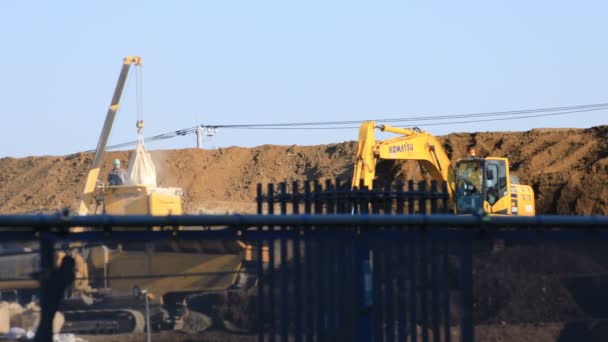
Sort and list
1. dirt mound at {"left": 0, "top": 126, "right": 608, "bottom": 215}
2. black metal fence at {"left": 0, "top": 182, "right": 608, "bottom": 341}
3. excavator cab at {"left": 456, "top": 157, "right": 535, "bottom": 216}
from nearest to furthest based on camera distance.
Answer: black metal fence at {"left": 0, "top": 182, "right": 608, "bottom": 341}, excavator cab at {"left": 456, "top": 157, "right": 535, "bottom": 216}, dirt mound at {"left": 0, "top": 126, "right": 608, "bottom": 215}

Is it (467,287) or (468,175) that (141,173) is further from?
(467,287)

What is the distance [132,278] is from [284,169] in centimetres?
4870

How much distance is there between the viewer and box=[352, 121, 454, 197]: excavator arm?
26.5m

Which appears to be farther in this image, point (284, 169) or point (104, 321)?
point (284, 169)

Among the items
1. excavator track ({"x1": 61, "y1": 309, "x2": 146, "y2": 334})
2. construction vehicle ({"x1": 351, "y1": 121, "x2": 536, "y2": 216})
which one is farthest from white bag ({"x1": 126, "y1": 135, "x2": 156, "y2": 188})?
excavator track ({"x1": 61, "y1": 309, "x2": 146, "y2": 334})

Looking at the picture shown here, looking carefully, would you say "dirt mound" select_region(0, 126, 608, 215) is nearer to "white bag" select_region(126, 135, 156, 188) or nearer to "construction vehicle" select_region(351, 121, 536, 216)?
"construction vehicle" select_region(351, 121, 536, 216)

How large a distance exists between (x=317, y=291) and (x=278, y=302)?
0.77ft

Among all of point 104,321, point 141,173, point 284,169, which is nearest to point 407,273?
point 104,321

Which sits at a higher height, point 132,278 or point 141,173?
point 141,173

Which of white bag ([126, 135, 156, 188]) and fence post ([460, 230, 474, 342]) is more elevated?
white bag ([126, 135, 156, 188])

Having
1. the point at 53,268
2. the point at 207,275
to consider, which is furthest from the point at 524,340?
the point at 53,268

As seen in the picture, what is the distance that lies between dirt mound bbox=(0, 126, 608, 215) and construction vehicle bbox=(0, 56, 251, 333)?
30.0 meters

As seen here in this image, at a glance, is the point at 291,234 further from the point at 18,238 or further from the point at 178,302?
the point at 18,238

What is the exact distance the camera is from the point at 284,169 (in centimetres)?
5450
